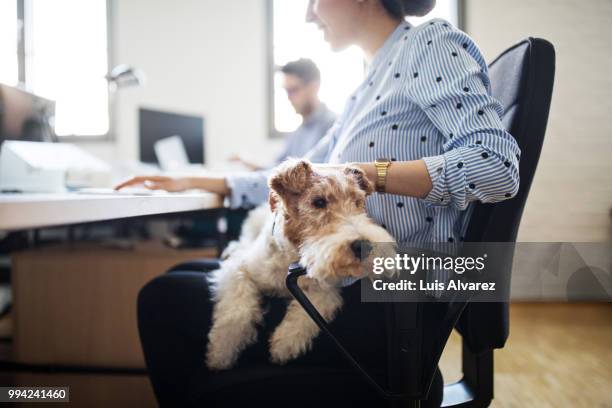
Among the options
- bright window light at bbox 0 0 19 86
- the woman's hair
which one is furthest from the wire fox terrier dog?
bright window light at bbox 0 0 19 86

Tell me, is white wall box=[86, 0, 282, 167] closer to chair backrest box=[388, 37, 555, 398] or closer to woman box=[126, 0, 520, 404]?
woman box=[126, 0, 520, 404]

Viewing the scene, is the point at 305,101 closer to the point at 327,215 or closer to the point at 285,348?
the point at 327,215

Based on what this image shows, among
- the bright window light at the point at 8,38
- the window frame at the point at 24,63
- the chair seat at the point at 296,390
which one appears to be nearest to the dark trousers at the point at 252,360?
the chair seat at the point at 296,390

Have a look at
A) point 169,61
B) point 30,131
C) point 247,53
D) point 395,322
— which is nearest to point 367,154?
point 395,322

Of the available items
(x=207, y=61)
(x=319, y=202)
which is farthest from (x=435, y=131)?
(x=207, y=61)

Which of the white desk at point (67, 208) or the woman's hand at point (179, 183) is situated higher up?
the woman's hand at point (179, 183)

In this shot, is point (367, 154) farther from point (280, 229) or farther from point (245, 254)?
point (245, 254)

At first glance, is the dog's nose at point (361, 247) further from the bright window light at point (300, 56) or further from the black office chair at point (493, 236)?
the bright window light at point (300, 56)

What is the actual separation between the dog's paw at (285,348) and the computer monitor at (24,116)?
4.16 feet

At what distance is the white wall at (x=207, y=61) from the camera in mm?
3580

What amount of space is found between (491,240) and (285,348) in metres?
0.45

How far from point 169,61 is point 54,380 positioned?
286 centimetres

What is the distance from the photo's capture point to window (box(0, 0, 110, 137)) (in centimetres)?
374

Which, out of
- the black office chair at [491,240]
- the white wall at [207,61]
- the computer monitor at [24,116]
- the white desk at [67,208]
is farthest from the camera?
the white wall at [207,61]
